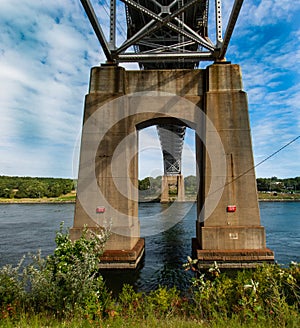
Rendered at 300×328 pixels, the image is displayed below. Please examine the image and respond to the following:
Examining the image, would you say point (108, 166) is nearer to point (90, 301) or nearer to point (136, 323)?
point (90, 301)

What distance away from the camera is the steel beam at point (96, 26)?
1066 cm

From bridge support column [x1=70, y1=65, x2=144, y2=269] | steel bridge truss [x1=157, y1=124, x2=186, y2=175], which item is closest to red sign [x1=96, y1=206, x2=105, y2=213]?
bridge support column [x1=70, y1=65, x2=144, y2=269]

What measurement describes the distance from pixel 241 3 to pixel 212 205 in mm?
8343

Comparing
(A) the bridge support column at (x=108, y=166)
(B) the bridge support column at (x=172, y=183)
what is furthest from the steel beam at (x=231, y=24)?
(B) the bridge support column at (x=172, y=183)

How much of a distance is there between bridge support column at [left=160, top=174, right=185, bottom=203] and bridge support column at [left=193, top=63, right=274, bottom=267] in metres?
60.6

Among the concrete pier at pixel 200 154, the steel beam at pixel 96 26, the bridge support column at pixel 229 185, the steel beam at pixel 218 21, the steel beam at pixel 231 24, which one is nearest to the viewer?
the steel beam at pixel 231 24

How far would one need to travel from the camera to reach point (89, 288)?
4.55 m

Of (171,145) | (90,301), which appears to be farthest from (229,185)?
(171,145)

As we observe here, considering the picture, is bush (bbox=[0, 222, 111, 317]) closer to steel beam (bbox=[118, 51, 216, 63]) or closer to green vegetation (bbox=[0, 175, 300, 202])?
steel beam (bbox=[118, 51, 216, 63])

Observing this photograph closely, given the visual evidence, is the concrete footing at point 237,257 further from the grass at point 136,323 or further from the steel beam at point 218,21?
the steel beam at point 218,21

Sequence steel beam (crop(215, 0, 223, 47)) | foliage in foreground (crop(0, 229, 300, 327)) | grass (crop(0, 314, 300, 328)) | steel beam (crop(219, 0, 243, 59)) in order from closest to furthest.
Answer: grass (crop(0, 314, 300, 328)), foliage in foreground (crop(0, 229, 300, 327)), steel beam (crop(219, 0, 243, 59)), steel beam (crop(215, 0, 223, 47))

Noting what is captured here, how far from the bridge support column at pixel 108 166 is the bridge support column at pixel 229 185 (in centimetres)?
353

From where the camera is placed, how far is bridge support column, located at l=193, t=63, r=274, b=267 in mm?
11734

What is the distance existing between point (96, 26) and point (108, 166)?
6.32 meters
